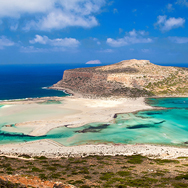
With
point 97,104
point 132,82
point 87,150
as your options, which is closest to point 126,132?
point 87,150

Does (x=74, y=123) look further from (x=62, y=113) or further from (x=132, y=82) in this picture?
(x=132, y=82)

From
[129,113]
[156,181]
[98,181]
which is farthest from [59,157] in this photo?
[129,113]

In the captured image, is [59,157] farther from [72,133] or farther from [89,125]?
[89,125]

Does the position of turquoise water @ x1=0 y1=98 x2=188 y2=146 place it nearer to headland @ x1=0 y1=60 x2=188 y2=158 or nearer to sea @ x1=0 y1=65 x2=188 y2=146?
sea @ x1=0 y1=65 x2=188 y2=146

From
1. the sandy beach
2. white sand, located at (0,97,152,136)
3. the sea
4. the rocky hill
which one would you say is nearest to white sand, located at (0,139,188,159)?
the sandy beach

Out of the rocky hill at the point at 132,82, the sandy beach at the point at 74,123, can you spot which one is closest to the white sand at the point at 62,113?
the sandy beach at the point at 74,123
